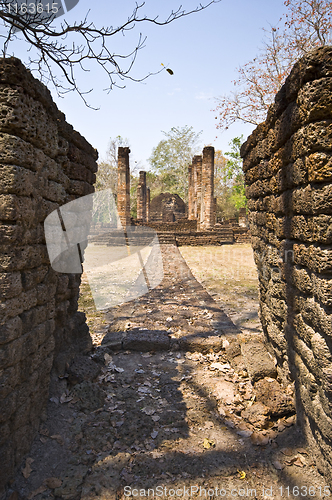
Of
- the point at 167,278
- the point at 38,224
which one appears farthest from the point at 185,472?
the point at 167,278

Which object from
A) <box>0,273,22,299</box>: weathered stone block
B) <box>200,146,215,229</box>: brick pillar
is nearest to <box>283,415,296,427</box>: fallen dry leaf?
<box>0,273,22,299</box>: weathered stone block

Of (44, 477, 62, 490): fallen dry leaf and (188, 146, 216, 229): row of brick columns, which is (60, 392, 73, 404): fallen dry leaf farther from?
(188, 146, 216, 229): row of brick columns

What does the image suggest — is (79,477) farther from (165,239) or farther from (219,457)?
(165,239)

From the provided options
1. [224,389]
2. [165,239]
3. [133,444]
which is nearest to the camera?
[133,444]

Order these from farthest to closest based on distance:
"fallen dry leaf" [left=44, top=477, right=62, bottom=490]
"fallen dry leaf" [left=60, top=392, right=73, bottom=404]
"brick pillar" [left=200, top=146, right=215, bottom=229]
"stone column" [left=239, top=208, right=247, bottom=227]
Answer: "stone column" [left=239, top=208, right=247, bottom=227] → "brick pillar" [left=200, top=146, right=215, bottom=229] → "fallen dry leaf" [left=60, top=392, right=73, bottom=404] → "fallen dry leaf" [left=44, top=477, right=62, bottom=490]

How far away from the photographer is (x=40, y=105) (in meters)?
2.37

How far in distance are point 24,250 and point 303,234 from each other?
6.50 feet

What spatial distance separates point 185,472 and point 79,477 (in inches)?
28.0

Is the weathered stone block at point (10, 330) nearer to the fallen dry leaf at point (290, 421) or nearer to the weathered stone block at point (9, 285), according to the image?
the weathered stone block at point (9, 285)

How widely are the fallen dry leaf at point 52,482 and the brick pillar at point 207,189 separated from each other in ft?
64.3

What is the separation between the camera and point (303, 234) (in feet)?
7.40

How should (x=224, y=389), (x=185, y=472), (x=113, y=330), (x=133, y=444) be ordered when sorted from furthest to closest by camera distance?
(x=113, y=330), (x=224, y=389), (x=133, y=444), (x=185, y=472)

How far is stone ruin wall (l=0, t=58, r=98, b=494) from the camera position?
192 cm

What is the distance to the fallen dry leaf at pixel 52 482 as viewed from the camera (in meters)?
1.99
